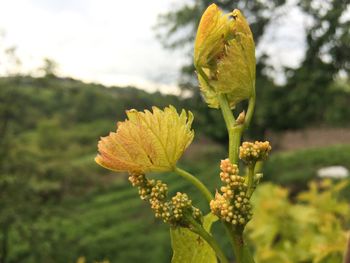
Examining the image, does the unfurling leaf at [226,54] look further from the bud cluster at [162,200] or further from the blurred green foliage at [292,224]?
the blurred green foliage at [292,224]

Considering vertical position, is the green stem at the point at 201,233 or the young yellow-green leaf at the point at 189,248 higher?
the green stem at the point at 201,233

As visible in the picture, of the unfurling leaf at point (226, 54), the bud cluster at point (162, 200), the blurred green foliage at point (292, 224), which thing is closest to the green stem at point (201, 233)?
the bud cluster at point (162, 200)

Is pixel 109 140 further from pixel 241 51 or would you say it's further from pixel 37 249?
pixel 37 249

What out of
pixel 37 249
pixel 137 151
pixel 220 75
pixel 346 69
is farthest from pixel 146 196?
pixel 346 69

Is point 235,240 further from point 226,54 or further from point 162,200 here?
point 226,54

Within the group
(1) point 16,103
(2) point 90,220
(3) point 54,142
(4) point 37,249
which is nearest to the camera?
(4) point 37,249

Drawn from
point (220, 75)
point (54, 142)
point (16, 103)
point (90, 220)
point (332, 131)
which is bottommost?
point (332, 131)

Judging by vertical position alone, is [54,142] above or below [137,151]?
below
